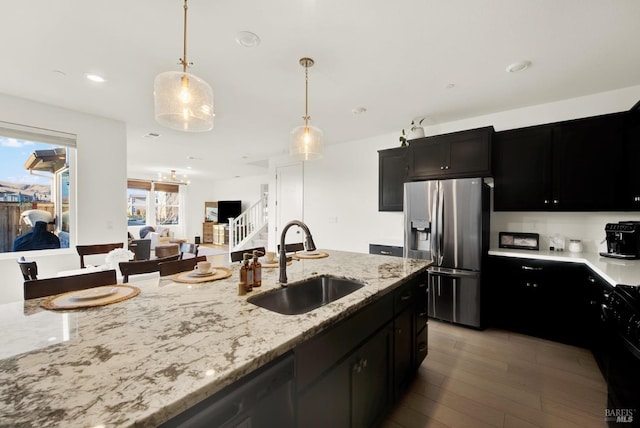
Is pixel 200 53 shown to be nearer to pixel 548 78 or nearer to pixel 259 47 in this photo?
pixel 259 47

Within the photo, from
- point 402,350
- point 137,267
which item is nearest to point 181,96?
point 137,267

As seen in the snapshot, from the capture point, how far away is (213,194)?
437 inches

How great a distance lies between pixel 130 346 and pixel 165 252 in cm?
639

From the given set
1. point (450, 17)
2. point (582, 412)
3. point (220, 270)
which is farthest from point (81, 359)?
point (582, 412)

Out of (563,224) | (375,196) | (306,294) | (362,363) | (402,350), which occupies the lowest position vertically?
(402,350)

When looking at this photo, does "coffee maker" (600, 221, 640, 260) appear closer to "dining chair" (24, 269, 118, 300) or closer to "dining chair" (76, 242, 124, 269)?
"dining chair" (24, 269, 118, 300)

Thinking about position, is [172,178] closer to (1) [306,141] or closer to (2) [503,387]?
(1) [306,141]

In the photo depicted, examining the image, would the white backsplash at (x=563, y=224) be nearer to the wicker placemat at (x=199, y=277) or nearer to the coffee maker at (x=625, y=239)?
the coffee maker at (x=625, y=239)

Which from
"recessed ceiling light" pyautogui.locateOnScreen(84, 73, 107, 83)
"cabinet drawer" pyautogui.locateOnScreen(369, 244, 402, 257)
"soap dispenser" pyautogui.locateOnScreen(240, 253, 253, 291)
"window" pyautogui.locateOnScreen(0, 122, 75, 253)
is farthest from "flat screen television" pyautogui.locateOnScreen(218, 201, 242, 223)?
"soap dispenser" pyautogui.locateOnScreen(240, 253, 253, 291)

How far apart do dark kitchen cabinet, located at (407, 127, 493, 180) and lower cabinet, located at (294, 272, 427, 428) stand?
185cm

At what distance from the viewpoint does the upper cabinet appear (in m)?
2.67

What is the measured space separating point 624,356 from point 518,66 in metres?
2.29

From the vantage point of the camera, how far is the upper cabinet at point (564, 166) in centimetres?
267

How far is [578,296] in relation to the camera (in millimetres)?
2598
